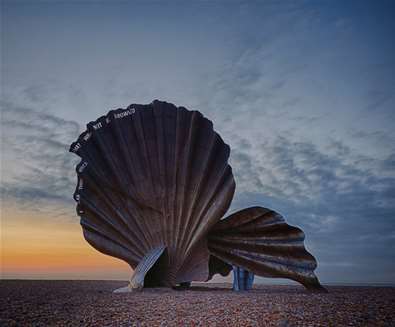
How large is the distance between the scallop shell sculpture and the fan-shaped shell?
0.03 metres

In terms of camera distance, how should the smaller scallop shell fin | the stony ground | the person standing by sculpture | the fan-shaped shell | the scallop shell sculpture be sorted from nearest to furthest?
the stony ground
the smaller scallop shell fin
the scallop shell sculpture
the fan-shaped shell
the person standing by sculpture

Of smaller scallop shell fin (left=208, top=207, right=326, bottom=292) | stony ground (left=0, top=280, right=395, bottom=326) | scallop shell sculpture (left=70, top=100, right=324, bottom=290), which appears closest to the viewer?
stony ground (left=0, top=280, right=395, bottom=326)

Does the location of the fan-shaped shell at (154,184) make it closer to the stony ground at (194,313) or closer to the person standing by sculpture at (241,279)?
the person standing by sculpture at (241,279)

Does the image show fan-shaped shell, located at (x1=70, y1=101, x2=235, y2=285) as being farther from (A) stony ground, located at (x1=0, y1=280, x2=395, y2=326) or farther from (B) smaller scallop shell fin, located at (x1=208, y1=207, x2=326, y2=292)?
(A) stony ground, located at (x1=0, y1=280, x2=395, y2=326)

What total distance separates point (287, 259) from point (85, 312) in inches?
268

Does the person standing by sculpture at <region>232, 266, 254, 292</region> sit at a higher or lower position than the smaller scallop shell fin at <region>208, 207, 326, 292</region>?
lower

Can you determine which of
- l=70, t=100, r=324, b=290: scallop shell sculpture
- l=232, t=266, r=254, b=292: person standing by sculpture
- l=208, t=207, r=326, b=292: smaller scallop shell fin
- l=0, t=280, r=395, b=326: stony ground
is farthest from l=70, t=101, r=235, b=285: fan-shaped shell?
l=0, t=280, r=395, b=326: stony ground

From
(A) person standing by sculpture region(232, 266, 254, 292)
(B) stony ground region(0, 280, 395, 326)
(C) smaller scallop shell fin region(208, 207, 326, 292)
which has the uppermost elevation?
(C) smaller scallop shell fin region(208, 207, 326, 292)

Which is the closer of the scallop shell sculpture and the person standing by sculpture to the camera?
the scallop shell sculpture

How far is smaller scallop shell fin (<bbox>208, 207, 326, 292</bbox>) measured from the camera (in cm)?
1120

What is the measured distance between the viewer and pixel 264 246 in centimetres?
1180

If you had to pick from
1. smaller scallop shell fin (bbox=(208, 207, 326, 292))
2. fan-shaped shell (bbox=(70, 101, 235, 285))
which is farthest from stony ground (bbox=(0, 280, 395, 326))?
fan-shaped shell (bbox=(70, 101, 235, 285))

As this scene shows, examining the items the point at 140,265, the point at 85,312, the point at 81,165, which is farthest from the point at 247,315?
the point at 81,165

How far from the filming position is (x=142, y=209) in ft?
39.9
